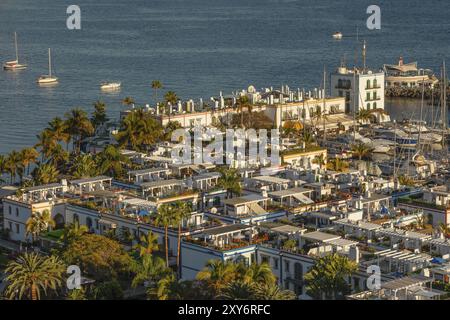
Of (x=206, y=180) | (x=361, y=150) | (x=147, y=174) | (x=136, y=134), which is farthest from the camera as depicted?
(x=361, y=150)

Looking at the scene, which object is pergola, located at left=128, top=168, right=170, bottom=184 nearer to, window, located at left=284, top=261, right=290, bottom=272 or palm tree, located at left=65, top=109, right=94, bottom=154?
palm tree, located at left=65, top=109, right=94, bottom=154

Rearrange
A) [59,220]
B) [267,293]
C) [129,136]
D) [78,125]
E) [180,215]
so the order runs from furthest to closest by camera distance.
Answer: [78,125]
[129,136]
[59,220]
[180,215]
[267,293]

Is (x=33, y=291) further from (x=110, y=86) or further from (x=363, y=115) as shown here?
(x=110, y=86)

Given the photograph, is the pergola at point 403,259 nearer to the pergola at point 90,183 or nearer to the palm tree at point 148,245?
the palm tree at point 148,245

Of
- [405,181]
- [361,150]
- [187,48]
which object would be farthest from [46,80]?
[405,181]

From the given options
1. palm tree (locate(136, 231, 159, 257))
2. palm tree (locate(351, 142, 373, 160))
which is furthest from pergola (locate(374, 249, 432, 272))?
palm tree (locate(351, 142, 373, 160))

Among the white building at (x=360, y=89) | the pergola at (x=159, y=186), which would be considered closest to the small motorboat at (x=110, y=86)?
the white building at (x=360, y=89)
